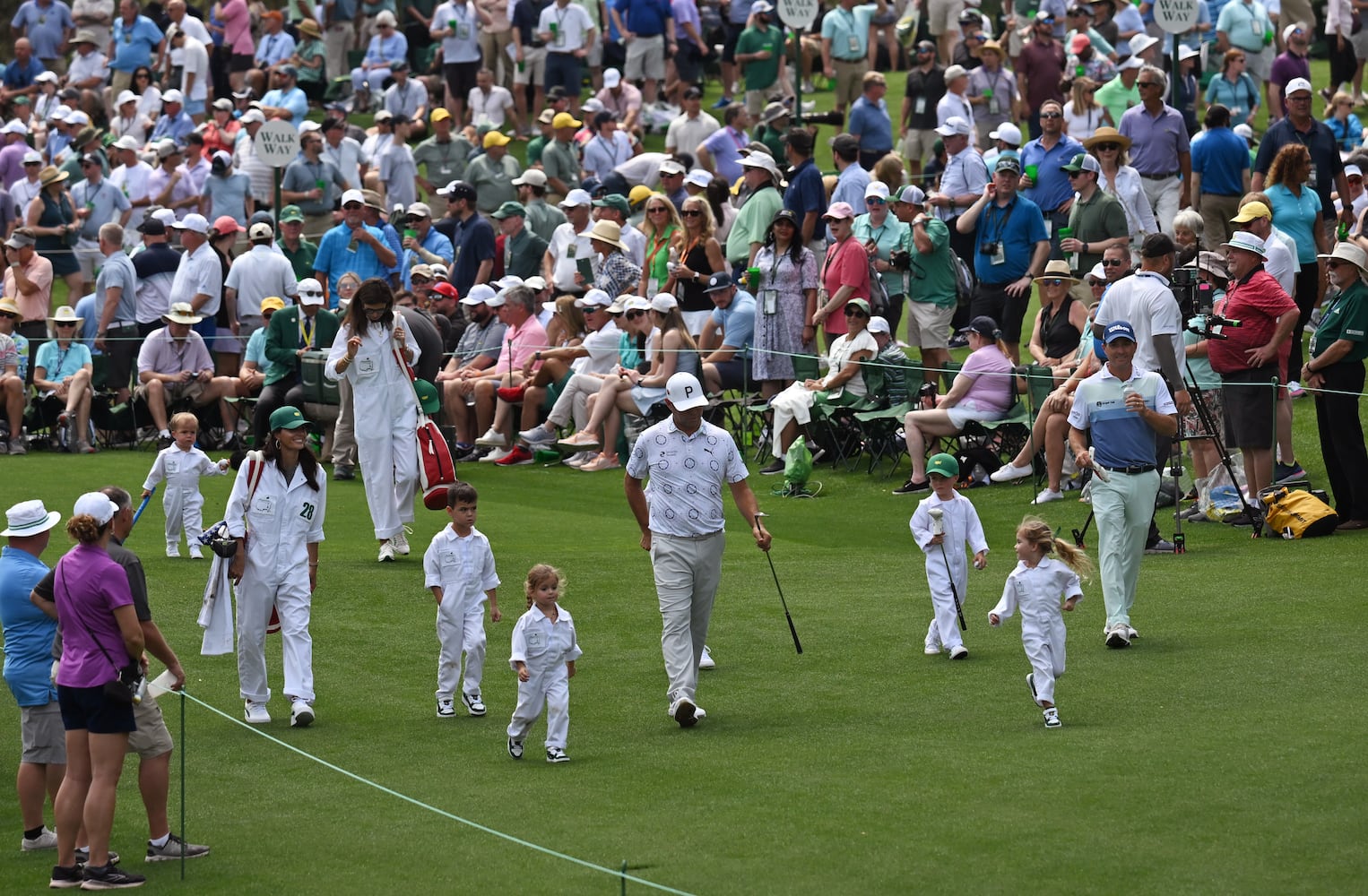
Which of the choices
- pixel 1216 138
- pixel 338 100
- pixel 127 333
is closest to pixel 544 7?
pixel 338 100

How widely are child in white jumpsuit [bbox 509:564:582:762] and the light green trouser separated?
3722 millimetres

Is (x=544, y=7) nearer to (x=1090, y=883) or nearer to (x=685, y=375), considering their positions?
(x=685, y=375)

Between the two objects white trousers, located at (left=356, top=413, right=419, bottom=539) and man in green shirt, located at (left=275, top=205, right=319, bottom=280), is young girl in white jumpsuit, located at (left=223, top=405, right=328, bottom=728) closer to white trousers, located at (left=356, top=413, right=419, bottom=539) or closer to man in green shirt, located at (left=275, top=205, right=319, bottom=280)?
white trousers, located at (left=356, top=413, right=419, bottom=539)

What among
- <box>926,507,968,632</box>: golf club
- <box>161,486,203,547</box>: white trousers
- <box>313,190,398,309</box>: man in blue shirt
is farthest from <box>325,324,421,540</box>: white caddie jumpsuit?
<box>313,190,398,309</box>: man in blue shirt

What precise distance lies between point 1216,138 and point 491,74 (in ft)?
44.2

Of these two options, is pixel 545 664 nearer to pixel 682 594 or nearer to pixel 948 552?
pixel 682 594

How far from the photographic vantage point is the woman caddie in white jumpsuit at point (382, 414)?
15641 mm

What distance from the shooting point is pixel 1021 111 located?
27.9m

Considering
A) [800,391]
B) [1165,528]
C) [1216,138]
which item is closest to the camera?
[1165,528]

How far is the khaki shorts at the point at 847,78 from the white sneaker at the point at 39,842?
22053 mm

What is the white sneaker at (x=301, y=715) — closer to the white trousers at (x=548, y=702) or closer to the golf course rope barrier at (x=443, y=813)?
the golf course rope barrier at (x=443, y=813)

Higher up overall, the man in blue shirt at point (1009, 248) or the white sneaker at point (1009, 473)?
the man in blue shirt at point (1009, 248)

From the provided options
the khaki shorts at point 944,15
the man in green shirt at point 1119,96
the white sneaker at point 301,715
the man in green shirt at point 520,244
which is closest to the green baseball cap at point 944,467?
the white sneaker at point 301,715

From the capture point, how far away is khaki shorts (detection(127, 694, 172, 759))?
912 centimetres
